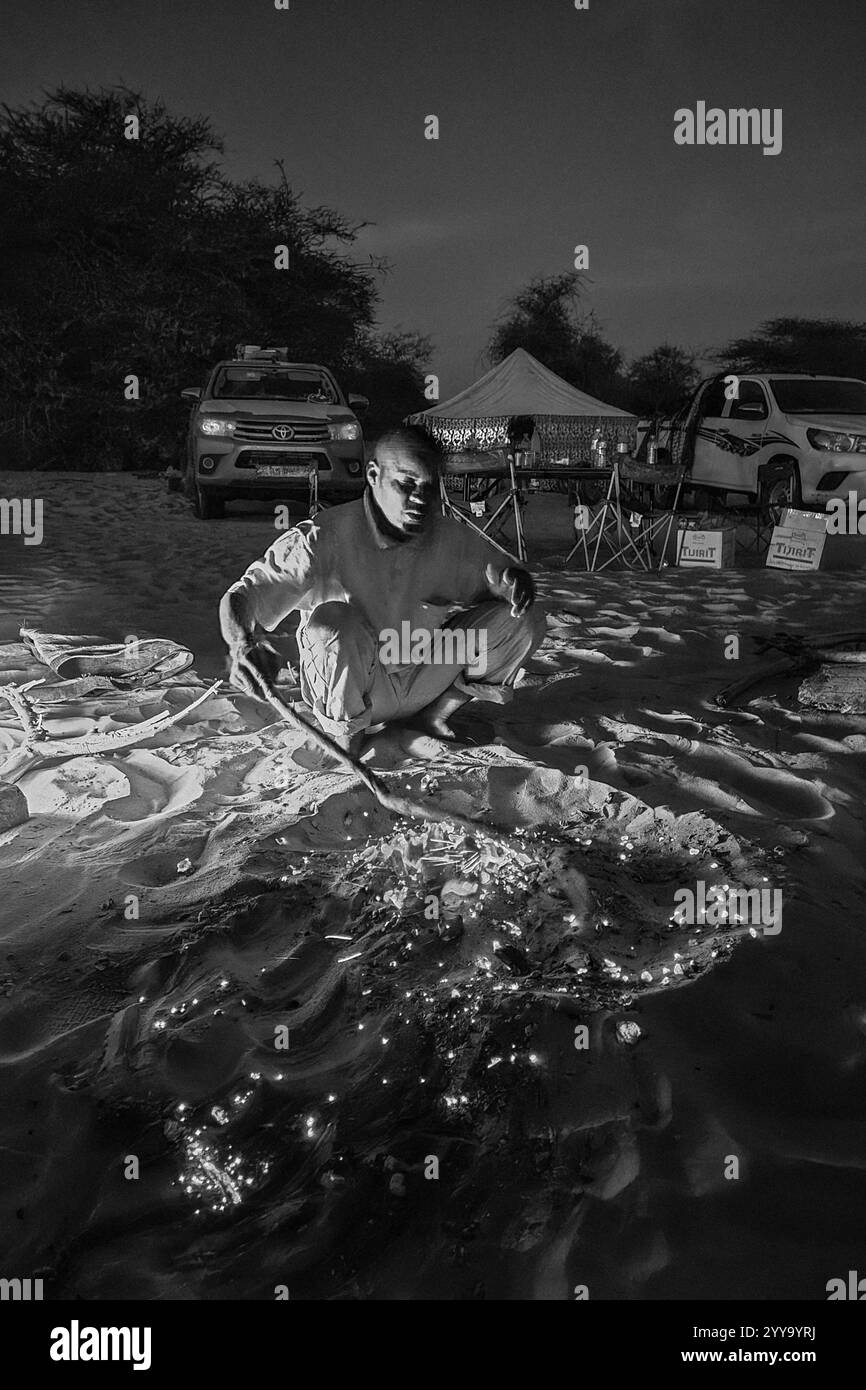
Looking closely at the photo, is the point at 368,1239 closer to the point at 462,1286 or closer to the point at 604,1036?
the point at 462,1286

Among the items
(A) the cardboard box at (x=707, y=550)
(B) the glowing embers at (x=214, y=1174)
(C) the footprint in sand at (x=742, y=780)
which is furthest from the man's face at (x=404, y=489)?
(A) the cardboard box at (x=707, y=550)

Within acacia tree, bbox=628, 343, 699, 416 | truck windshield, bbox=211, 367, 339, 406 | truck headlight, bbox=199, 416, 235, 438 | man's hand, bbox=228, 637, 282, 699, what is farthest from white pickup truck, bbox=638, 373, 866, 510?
acacia tree, bbox=628, 343, 699, 416

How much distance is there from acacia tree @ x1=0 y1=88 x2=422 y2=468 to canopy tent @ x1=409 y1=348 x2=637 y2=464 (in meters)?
5.67

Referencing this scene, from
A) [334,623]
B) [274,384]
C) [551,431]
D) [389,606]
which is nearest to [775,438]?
[274,384]

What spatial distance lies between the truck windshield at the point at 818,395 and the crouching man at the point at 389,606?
7.87 metres

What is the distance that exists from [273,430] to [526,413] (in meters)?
5.78

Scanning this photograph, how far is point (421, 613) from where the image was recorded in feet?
11.4

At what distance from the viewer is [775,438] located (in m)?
9.93

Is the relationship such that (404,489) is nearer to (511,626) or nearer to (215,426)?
(511,626)

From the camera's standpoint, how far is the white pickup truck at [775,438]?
934 centimetres

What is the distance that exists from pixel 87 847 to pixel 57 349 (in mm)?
16646

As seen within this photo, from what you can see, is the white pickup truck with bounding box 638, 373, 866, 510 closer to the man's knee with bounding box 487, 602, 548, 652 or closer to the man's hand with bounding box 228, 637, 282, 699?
the man's knee with bounding box 487, 602, 548, 652

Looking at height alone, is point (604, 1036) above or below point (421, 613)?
below
